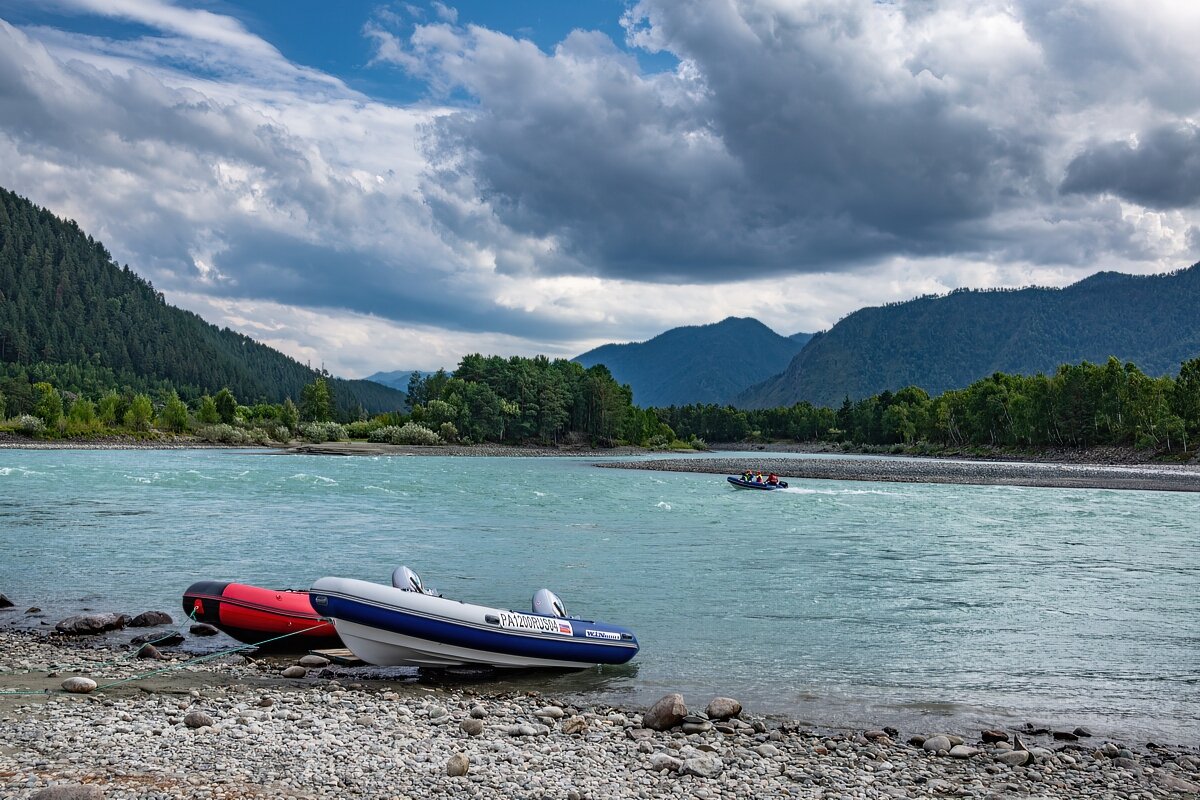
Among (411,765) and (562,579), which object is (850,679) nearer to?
(411,765)

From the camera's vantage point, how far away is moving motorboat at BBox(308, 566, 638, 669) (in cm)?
1388

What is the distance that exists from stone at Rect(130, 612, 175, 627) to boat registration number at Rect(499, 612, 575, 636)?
7.99m

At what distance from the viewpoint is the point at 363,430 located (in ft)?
533

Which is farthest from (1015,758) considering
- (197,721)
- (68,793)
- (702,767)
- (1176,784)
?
(68,793)

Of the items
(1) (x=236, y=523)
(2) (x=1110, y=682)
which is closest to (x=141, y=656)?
(2) (x=1110, y=682)

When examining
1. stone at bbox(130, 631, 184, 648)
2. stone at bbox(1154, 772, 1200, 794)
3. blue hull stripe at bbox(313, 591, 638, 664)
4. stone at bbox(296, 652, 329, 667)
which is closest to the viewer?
stone at bbox(1154, 772, 1200, 794)

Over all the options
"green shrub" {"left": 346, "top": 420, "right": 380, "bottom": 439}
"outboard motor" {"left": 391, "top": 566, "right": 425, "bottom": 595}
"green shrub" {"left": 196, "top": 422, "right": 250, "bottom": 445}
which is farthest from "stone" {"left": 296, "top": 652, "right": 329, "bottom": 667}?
"green shrub" {"left": 346, "top": 420, "right": 380, "bottom": 439}

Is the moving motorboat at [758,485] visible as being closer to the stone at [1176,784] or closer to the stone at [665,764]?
the stone at [1176,784]

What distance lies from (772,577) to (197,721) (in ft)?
58.7

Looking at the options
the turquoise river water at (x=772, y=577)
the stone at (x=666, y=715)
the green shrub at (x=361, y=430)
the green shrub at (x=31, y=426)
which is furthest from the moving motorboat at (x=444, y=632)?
the green shrub at (x=361, y=430)

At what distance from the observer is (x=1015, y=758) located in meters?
10.3

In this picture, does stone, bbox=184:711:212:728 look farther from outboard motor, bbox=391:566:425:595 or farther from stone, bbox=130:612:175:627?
stone, bbox=130:612:175:627

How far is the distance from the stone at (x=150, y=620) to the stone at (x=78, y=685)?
500cm

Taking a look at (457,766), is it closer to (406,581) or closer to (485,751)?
(485,751)
